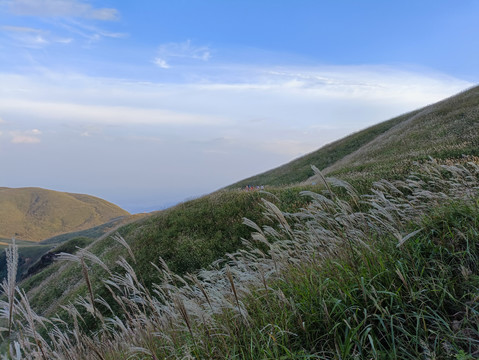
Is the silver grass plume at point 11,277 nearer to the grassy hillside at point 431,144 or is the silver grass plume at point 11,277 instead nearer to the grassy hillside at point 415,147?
the grassy hillside at point 415,147

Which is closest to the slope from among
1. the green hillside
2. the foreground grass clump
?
the green hillside

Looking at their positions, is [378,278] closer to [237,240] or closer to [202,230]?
[237,240]

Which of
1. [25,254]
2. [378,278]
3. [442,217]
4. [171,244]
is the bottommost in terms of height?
[25,254]

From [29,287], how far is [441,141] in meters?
32.8

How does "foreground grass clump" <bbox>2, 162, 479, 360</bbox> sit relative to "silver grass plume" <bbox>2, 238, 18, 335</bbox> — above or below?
below

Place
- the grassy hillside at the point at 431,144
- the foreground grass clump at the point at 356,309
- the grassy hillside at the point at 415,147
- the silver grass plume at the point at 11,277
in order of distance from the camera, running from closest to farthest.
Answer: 1. the silver grass plume at the point at 11,277
2. the foreground grass clump at the point at 356,309
3. the grassy hillside at the point at 431,144
4. the grassy hillside at the point at 415,147

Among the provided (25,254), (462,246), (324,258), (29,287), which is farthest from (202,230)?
(25,254)

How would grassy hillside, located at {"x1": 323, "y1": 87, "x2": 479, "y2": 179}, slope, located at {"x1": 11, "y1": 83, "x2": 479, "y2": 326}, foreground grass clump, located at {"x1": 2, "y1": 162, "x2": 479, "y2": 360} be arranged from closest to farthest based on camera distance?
foreground grass clump, located at {"x1": 2, "y1": 162, "x2": 479, "y2": 360}, slope, located at {"x1": 11, "y1": 83, "x2": 479, "y2": 326}, grassy hillside, located at {"x1": 323, "y1": 87, "x2": 479, "y2": 179}

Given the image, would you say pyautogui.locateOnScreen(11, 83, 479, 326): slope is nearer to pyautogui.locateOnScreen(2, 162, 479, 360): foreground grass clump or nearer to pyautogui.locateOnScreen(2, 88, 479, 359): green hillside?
pyautogui.locateOnScreen(2, 88, 479, 359): green hillside

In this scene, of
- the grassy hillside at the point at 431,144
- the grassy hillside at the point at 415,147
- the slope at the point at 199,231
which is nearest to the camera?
the slope at the point at 199,231

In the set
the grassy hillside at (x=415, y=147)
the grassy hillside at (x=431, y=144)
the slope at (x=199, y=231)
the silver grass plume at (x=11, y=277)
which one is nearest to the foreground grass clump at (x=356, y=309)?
the silver grass plume at (x=11, y=277)

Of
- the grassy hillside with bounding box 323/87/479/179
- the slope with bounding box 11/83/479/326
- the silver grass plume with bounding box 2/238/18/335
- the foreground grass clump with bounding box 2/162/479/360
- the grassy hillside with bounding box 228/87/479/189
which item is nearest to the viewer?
the silver grass plume with bounding box 2/238/18/335

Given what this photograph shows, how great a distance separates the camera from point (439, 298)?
11.3ft

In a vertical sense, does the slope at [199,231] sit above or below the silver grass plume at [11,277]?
below
